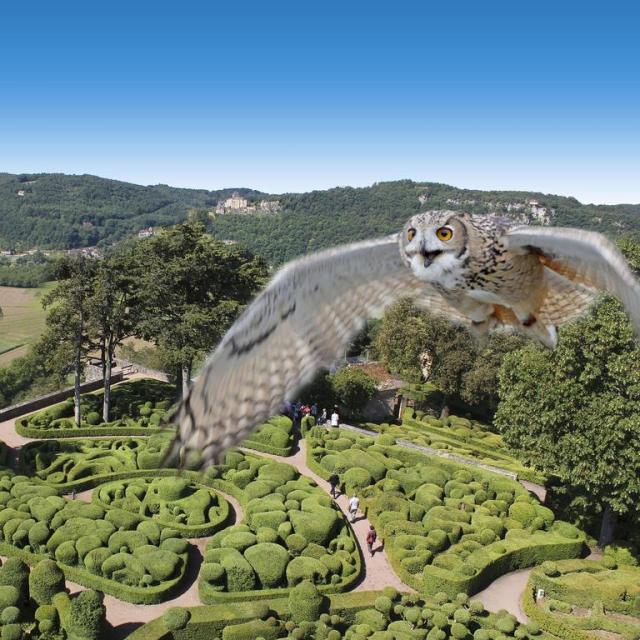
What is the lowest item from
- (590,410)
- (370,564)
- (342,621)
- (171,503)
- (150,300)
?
(370,564)

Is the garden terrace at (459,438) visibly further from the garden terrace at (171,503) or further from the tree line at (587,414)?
the garden terrace at (171,503)

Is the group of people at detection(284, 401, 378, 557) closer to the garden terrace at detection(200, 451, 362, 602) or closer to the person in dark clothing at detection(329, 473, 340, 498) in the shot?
the person in dark clothing at detection(329, 473, 340, 498)

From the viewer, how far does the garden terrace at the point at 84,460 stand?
71.6 ft

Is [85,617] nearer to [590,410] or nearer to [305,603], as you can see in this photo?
[305,603]

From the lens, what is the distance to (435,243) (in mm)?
3064

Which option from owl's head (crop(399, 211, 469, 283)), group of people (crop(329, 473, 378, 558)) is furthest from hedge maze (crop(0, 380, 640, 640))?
owl's head (crop(399, 211, 469, 283))

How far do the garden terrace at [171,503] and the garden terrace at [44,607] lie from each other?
457 cm

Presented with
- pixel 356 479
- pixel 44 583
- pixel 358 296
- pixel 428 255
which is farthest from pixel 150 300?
pixel 428 255

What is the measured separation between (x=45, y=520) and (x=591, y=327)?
16.9m

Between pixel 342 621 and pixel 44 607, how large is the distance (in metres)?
6.95

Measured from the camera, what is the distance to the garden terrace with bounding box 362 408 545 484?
82.1 feet

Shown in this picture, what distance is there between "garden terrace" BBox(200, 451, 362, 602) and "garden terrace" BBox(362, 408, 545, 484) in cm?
760

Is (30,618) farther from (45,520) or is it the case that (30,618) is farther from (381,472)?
(381,472)

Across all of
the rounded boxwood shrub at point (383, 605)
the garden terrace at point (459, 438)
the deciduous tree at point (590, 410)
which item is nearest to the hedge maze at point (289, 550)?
the rounded boxwood shrub at point (383, 605)
